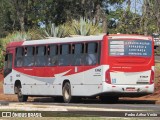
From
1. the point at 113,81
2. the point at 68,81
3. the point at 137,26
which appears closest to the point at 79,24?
the point at 137,26

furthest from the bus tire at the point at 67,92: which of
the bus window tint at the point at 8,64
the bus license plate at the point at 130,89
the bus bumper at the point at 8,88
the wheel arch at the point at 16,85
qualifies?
the bus window tint at the point at 8,64

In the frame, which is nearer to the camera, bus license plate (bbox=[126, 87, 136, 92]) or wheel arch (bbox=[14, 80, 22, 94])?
bus license plate (bbox=[126, 87, 136, 92])

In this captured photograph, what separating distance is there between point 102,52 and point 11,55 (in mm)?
8287

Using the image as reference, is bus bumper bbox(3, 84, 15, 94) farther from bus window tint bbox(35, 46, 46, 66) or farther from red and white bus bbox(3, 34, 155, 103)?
bus window tint bbox(35, 46, 46, 66)

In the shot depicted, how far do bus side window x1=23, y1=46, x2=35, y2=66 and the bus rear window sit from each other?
19.4 ft

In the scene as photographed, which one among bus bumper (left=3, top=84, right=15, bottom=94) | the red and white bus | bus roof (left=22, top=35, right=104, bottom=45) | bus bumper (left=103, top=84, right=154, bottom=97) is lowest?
bus bumper (left=3, top=84, right=15, bottom=94)

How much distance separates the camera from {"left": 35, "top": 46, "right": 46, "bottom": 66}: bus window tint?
2933 cm

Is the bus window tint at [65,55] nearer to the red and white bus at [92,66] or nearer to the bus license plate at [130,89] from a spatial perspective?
the red and white bus at [92,66]

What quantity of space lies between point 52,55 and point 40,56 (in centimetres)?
108

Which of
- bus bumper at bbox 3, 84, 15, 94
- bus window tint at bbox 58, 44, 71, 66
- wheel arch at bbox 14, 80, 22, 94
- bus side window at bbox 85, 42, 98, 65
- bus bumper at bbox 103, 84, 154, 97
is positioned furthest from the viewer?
bus bumper at bbox 3, 84, 15, 94

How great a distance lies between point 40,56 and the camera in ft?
96.9

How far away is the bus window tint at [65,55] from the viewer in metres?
27.5

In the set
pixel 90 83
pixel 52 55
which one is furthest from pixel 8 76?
pixel 90 83

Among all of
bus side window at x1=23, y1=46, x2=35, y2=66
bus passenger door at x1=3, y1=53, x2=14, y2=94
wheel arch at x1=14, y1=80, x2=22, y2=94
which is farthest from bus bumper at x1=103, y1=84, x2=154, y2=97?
bus passenger door at x1=3, y1=53, x2=14, y2=94
